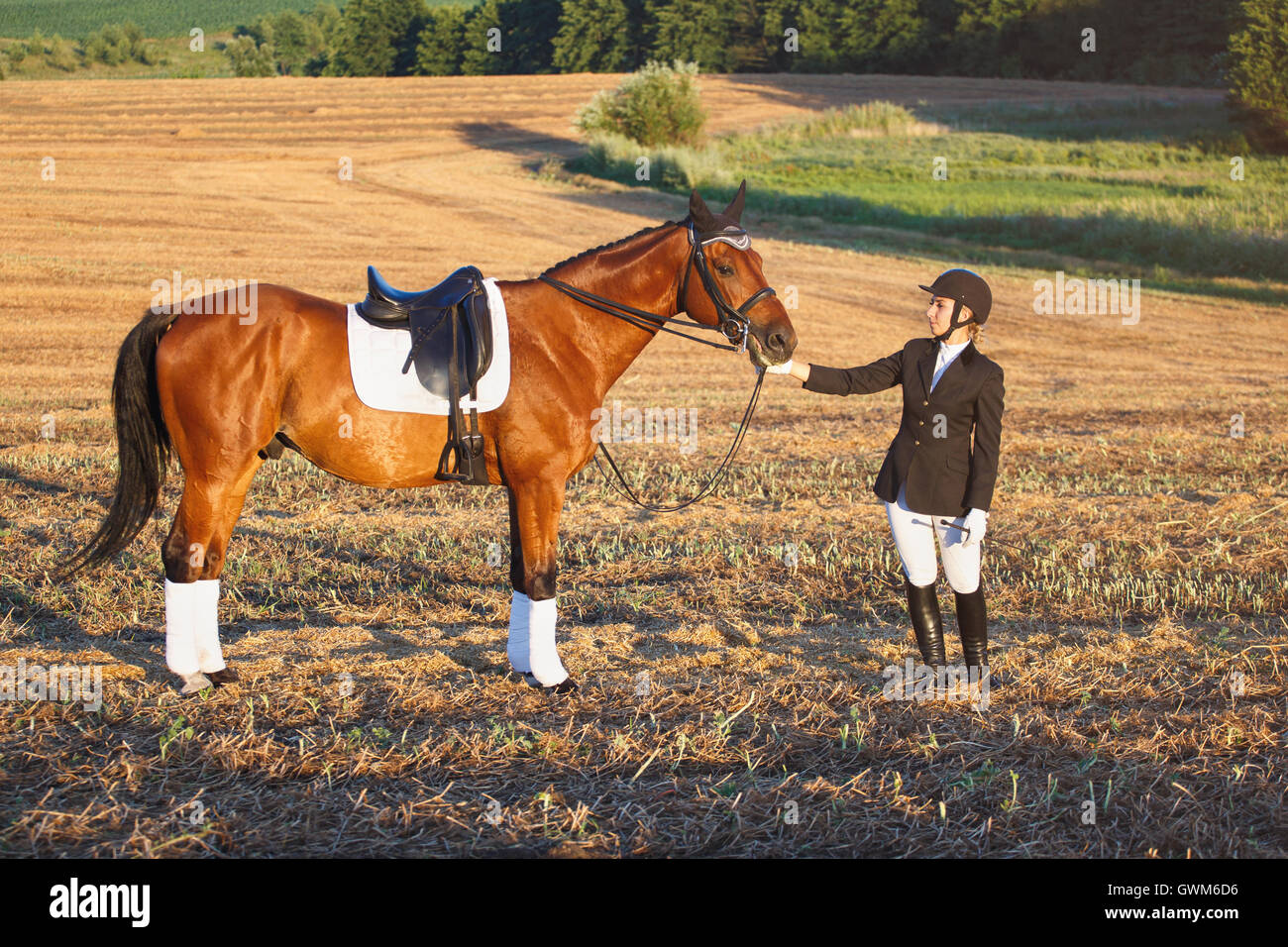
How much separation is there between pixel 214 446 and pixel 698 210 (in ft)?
8.83

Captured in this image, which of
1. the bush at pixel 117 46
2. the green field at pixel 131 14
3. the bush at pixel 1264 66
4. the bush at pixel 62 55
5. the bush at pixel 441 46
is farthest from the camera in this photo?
the bush at pixel 441 46

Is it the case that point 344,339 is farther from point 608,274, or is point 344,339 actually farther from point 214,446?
point 608,274

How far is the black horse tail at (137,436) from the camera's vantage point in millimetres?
5473

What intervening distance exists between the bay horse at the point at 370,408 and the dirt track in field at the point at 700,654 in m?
0.55

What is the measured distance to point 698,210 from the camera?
5.32 meters

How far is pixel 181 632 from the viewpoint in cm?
532

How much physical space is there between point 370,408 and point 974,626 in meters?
3.35

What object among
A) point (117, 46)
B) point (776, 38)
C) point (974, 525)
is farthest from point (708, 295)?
point (776, 38)

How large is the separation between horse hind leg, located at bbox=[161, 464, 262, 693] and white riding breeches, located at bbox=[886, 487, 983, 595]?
3.36 m

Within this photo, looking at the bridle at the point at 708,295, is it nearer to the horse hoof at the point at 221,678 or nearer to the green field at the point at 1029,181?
the horse hoof at the point at 221,678

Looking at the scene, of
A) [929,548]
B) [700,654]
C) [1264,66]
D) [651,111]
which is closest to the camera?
[929,548]

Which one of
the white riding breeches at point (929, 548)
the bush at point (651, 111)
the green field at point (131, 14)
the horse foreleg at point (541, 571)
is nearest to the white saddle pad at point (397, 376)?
the horse foreleg at point (541, 571)

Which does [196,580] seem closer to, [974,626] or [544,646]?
[544,646]
